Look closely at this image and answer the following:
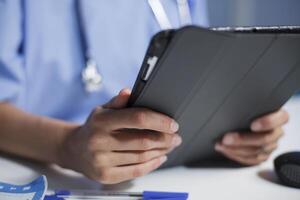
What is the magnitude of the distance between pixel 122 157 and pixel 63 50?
23cm

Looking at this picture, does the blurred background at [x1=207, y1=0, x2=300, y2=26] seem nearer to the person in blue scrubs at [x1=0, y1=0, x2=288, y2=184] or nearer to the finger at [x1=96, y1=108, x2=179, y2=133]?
the person in blue scrubs at [x1=0, y1=0, x2=288, y2=184]

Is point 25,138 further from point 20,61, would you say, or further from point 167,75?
point 167,75

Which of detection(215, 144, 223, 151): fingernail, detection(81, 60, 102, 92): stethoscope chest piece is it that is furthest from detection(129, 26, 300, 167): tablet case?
detection(81, 60, 102, 92): stethoscope chest piece

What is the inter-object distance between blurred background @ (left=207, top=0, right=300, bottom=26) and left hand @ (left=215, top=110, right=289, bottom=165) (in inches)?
22.4

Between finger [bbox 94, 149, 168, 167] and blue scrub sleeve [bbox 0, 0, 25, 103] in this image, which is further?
blue scrub sleeve [bbox 0, 0, 25, 103]

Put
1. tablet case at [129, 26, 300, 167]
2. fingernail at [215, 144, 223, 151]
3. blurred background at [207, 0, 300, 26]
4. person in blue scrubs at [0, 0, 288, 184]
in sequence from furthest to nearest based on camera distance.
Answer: blurred background at [207, 0, 300, 26] < fingernail at [215, 144, 223, 151] < person in blue scrubs at [0, 0, 288, 184] < tablet case at [129, 26, 300, 167]

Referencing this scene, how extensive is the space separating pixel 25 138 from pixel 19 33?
149 mm

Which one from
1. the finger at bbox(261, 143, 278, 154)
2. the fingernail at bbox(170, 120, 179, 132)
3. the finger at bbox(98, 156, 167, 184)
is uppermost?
the fingernail at bbox(170, 120, 179, 132)

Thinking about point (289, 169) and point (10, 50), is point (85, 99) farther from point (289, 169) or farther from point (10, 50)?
point (289, 169)

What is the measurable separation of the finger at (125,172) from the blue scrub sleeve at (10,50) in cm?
20

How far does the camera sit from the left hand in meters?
0.57

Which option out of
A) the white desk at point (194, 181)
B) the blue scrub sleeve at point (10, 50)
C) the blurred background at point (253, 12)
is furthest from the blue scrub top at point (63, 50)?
the blurred background at point (253, 12)

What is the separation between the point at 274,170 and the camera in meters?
0.56

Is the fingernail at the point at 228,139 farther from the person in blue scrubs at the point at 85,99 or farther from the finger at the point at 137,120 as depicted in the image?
the finger at the point at 137,120
